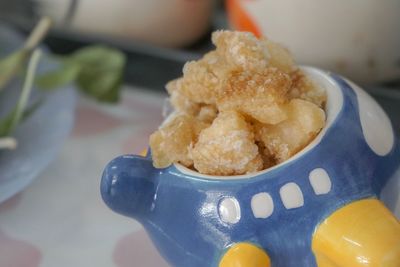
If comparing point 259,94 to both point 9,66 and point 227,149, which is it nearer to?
point 227,149

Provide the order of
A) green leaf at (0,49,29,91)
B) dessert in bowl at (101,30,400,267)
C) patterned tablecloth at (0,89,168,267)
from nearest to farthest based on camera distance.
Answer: dessert in bowl at (101,30,400,267) < patterned tablecloth at (0,89,168,267) < green leaf at (0,49,29,91)

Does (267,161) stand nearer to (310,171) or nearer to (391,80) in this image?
(310,171)

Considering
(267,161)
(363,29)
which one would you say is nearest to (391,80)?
(363,29)

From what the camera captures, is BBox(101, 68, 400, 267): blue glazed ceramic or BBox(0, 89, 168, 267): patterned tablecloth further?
BBox(0, 89, 168, 267): patterned tablecloth

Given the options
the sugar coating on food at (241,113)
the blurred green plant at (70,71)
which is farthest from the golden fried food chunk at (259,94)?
the blurred green plant at (70,71)

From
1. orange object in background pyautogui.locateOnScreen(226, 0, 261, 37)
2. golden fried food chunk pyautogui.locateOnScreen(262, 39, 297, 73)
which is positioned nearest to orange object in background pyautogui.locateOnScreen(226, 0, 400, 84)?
orange object in background pyautogui.locateOnScreen(226, 0, 261, 37)

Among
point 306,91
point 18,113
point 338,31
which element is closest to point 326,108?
point 306,91

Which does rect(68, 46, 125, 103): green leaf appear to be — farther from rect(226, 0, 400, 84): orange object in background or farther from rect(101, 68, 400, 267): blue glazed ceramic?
rect(101, 68, 400, 267): blue glazed ceramic
